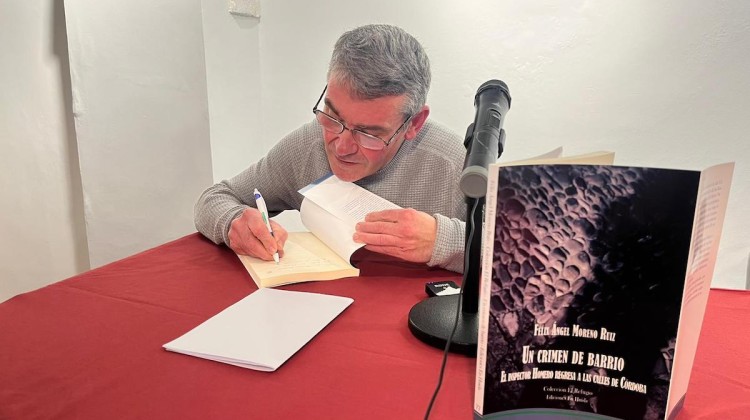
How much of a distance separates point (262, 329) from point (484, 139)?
441 mm

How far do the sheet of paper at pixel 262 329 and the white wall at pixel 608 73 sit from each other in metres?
1.71

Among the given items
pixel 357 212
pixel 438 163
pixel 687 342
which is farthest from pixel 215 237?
pixel 687 342

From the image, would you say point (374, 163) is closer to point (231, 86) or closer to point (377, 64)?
point (377, 64)

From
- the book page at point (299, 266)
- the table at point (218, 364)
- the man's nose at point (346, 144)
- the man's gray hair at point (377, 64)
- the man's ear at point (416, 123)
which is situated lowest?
the table at point (218, 364)

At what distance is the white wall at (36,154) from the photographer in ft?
6.31

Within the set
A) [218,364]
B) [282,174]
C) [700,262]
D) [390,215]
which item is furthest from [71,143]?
[700,262]

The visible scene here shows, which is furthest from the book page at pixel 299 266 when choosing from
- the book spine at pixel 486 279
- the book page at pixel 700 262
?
the book page at pixel 700 262

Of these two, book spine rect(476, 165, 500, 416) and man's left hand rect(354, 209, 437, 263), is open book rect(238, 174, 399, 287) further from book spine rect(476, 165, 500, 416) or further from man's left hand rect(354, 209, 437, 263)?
book spine rect(476, 165, 500, 416)

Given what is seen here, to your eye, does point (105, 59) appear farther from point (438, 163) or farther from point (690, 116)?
point (690, 116)

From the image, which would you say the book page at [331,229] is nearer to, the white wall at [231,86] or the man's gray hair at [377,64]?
the man's gray hair at [377,64]

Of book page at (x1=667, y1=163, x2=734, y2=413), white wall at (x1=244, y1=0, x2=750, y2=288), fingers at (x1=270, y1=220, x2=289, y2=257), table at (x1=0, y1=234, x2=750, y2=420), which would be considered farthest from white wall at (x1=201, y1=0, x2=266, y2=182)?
book page at (x1=667, y1=163, x2=734, y2=413)

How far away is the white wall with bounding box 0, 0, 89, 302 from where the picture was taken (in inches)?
75.7

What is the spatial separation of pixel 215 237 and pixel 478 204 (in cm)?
71

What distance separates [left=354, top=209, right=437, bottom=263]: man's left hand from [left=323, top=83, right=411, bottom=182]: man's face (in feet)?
0.81
